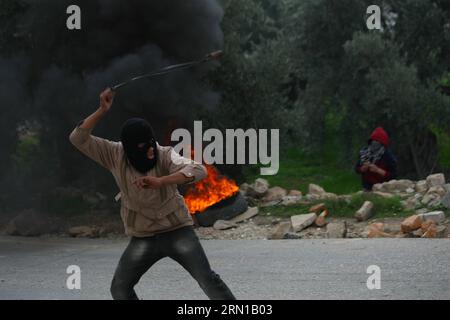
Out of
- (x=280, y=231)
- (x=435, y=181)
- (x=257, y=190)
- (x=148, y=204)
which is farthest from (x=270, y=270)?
A: (x=257, y=190)

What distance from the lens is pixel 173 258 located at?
5.62 m

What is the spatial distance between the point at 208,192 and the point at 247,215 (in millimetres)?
681

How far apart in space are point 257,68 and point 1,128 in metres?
4.66

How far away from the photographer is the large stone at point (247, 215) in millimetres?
12648

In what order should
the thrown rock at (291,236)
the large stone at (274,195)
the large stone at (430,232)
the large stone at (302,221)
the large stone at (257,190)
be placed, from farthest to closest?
the large stone at (257,190), the large stone at (274,195), the large stone at (302,221), the thrown rock at (291,236), the large stone at (430,232)

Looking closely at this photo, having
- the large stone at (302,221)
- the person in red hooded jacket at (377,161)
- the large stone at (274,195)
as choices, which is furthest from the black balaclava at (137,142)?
the large stone at (274,195)

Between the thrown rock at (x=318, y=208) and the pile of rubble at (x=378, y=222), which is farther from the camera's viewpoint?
the thrown rock at (x=318, y=208)

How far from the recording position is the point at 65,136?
14.7m

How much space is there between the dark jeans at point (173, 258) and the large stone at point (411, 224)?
18.3ft

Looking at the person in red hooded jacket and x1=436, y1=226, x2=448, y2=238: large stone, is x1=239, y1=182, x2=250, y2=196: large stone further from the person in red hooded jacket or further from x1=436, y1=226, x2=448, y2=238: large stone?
x1=436, y1=226, x2=448, y2=238: large stone

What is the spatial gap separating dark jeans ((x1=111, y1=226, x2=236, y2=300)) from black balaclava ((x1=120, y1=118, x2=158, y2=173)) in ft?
1.61

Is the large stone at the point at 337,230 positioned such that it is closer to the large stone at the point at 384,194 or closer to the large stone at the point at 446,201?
the large stone at the point at 384,194

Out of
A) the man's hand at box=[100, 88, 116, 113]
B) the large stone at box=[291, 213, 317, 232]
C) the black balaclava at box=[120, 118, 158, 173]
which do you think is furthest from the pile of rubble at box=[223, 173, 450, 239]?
the man's hand at box=[100, 88, 116, 113]

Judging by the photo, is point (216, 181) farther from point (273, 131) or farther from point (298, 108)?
point (298, 108)
